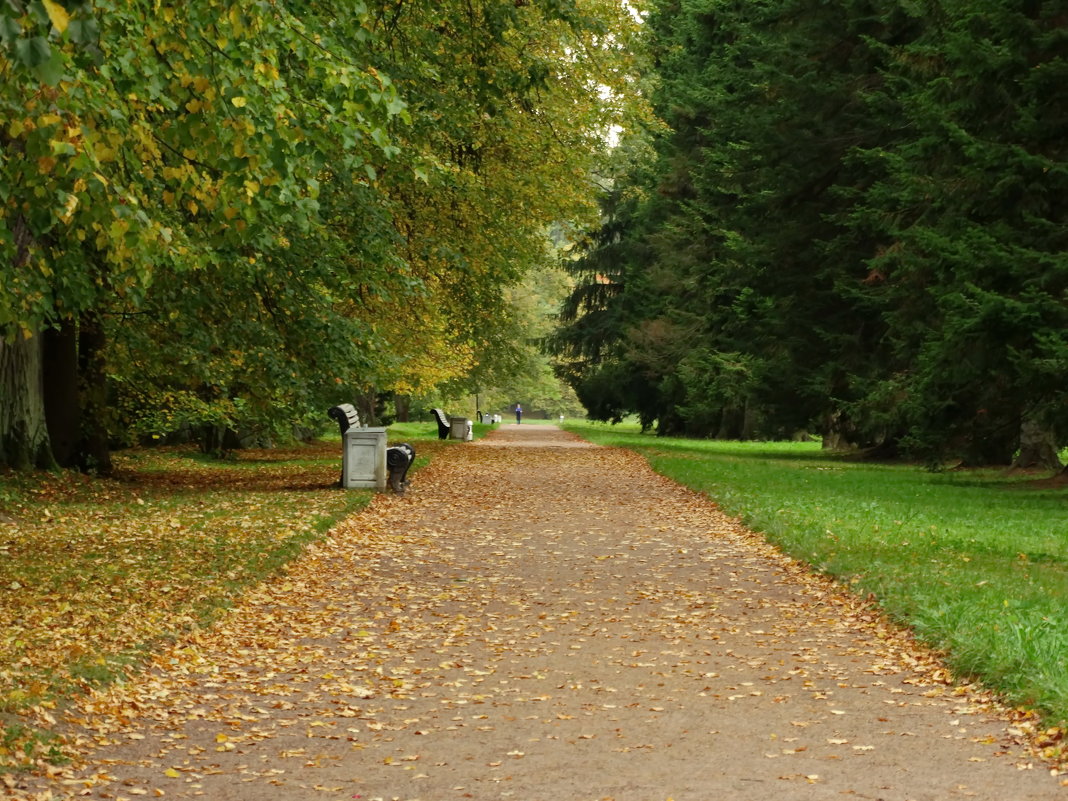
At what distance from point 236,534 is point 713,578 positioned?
4.74 metres

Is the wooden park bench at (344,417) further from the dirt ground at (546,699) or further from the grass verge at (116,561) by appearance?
the dirt ground at (546,699)

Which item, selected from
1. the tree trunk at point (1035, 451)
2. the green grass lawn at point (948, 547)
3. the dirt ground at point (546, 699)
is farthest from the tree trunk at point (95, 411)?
the tree trunk at point (1035, 451)

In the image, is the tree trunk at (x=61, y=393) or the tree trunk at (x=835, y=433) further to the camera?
the tree trunk at (x=835, y=433)

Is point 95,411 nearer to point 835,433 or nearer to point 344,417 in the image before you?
point 344,417

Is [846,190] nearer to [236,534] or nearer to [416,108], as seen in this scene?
[416,108]

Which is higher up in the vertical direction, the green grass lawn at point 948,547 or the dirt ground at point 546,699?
the green grass lawn at point 948,547

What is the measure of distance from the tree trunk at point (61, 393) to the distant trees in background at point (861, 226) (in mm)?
9935

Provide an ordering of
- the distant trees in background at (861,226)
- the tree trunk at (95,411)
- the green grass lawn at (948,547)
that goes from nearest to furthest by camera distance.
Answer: the green grass lawn at (948,547) → the distant trees in background at (861,226) → the tree trunk at (95,411)

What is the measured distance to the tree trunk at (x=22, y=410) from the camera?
1783 cm

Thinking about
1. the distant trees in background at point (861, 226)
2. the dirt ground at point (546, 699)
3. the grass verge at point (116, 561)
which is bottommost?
the dirt ground at point (546, 699)

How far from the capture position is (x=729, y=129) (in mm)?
34719

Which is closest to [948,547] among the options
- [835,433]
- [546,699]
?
[546,699]

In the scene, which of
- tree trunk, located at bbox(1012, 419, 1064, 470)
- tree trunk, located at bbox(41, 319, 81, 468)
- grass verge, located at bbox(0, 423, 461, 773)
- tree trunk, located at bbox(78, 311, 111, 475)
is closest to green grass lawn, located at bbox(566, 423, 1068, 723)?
tree trunk, located at bbox(1012, 419, 1064, 470)

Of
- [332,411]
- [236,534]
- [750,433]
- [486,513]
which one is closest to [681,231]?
[750,433]
